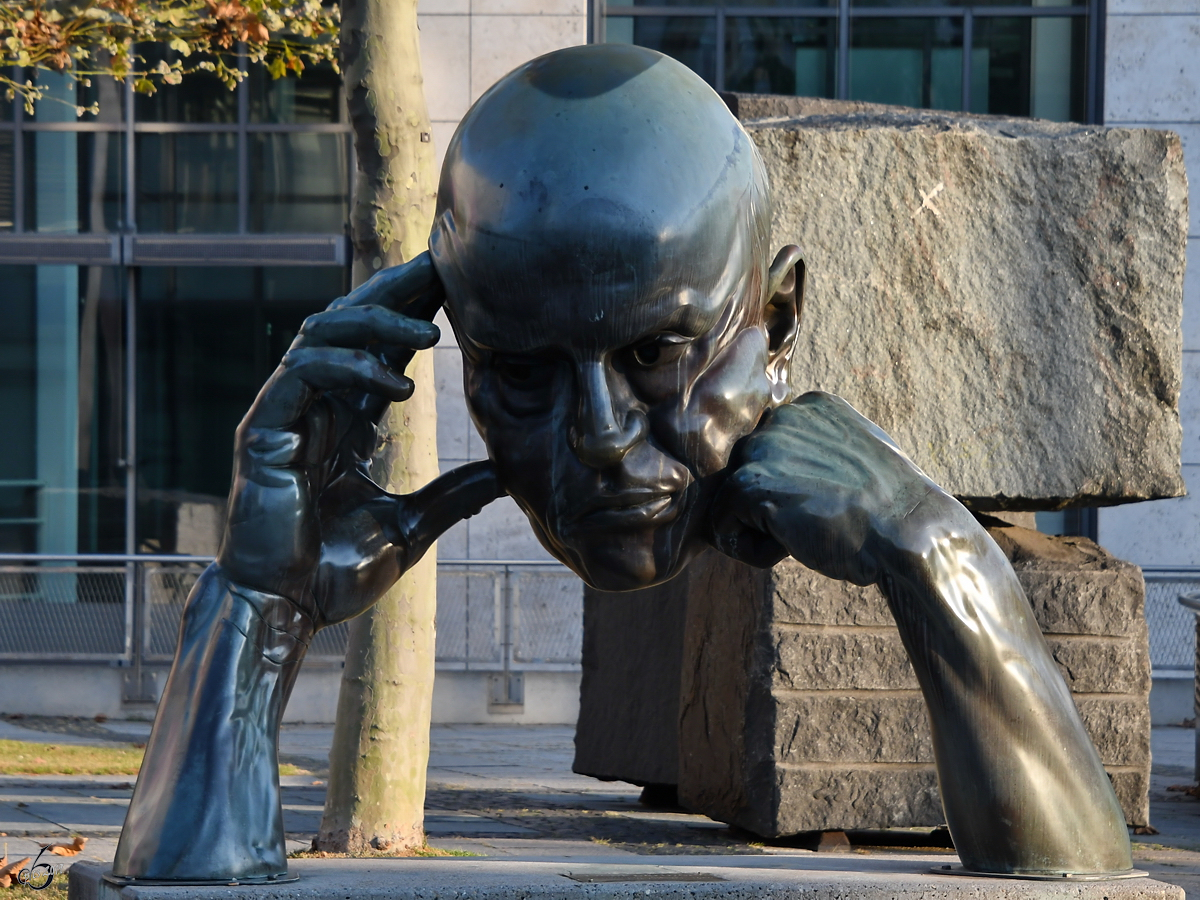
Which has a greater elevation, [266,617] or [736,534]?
[736,534]

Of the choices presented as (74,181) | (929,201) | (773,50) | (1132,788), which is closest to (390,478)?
(929,201)

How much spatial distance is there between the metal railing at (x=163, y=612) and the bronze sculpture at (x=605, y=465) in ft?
29.8

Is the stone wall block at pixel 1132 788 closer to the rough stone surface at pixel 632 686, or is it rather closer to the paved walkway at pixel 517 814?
the paved walkway at pixel 517 814

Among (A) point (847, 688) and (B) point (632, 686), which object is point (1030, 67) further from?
(A) point (847, 688)

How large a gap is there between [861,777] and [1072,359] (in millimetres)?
1597

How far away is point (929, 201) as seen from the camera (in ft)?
16.9

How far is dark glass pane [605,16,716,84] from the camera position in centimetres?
1249

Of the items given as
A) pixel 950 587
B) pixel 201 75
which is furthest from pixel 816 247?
pixel 201 75

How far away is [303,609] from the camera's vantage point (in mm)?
2207

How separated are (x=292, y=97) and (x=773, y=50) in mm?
4022

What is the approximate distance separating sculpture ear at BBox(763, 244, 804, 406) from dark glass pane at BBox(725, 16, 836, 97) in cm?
1066

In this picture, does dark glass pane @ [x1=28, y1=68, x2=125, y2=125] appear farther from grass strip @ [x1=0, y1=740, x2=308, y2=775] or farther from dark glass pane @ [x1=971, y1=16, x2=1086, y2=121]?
dark glass pane @ [x1=971, y1=16, x2=1086, y2=121]

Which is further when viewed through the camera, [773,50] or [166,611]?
[773,50]

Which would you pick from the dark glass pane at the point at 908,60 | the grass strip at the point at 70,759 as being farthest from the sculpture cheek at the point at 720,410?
the dark glass pane at the point at 908,60
